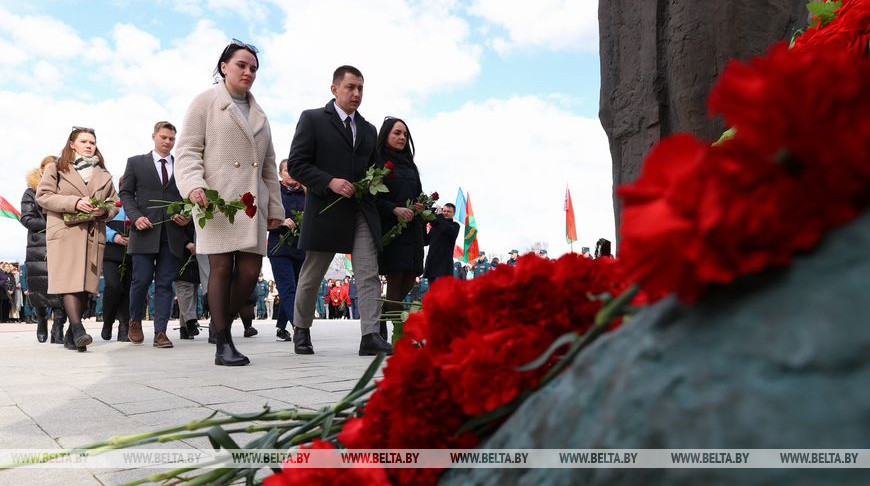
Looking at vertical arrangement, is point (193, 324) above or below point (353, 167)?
below

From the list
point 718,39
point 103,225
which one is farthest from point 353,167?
point 718,39

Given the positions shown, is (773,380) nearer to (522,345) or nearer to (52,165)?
(522,345)

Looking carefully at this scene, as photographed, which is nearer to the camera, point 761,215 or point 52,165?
point 761,215

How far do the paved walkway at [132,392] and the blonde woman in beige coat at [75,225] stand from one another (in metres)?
0.82

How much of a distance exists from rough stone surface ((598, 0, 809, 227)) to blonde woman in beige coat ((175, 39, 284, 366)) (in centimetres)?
325

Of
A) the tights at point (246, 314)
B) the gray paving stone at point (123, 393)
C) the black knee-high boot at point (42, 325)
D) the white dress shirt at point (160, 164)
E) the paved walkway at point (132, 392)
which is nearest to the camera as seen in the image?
the paved walkway at point (132, 392)

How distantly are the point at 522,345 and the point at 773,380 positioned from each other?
33 centimetres

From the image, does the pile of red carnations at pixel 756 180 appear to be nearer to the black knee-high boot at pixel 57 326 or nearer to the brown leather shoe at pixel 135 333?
the brown leather shoe at pixel 135 333

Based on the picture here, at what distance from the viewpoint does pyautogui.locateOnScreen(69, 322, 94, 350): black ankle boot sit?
6219 millimetres

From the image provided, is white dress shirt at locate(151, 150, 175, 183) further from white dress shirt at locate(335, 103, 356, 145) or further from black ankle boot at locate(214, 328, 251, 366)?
black ankle boot at locate(214, 328, 251, 366)

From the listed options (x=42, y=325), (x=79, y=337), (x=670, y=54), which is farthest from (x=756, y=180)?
(x=42, y=325)

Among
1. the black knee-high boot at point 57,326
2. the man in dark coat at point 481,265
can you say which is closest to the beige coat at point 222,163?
the black knee-high boot at point 57,326

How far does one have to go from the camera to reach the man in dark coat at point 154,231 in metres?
7.01

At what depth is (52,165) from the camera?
6770 millimetres
